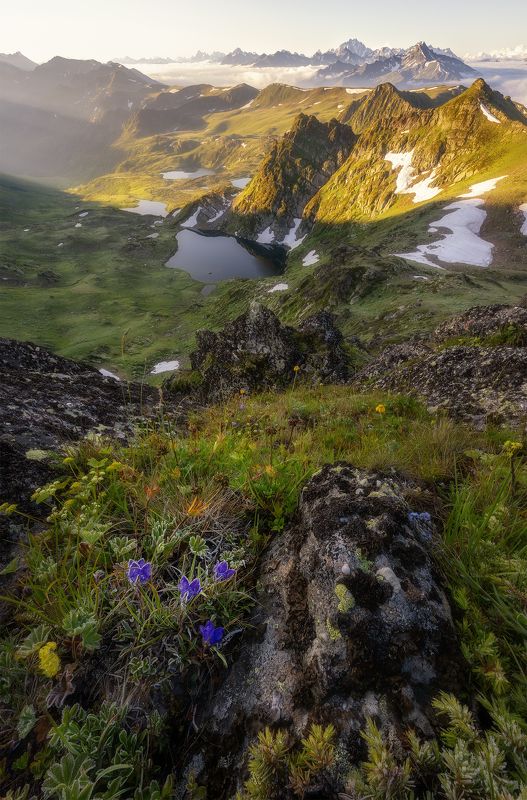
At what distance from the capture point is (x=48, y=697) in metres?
2.21

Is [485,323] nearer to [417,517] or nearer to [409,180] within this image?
[417,517]

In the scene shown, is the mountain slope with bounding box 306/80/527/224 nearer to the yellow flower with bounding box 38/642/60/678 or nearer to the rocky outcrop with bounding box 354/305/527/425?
the rocky outcrop with bounding box 354/305/527/425

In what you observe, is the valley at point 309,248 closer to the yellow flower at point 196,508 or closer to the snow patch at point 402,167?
the snow patch at point 402,167

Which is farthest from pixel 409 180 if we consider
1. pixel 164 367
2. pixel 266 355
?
pixel 266 355

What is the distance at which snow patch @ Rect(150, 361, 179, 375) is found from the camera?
4847cm

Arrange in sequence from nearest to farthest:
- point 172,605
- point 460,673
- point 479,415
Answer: point 460,673, point 172,605, point 479,415

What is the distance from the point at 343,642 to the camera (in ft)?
7.59

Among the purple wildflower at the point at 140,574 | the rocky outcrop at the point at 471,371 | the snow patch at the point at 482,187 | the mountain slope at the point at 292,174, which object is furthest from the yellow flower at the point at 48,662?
the mountain slope at the point at 292,174

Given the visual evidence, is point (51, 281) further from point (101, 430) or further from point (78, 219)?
point (101, 430)

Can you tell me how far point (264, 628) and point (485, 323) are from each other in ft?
47.5

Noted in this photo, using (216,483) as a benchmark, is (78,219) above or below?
below

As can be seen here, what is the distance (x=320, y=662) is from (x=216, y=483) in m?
1.68

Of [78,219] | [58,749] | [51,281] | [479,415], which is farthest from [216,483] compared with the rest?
[78,219]

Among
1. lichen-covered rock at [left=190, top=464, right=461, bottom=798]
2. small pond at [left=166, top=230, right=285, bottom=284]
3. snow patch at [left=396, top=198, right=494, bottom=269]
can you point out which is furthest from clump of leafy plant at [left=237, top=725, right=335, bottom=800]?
small pond at [left=166, top=230, right=285, bottom=284]
